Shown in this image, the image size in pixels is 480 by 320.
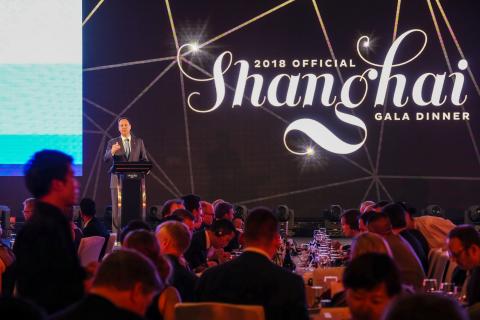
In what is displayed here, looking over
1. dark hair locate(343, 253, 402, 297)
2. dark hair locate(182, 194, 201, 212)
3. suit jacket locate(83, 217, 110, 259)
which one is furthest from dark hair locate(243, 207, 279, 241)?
suit jacket locate(83, 217, 110, 259)

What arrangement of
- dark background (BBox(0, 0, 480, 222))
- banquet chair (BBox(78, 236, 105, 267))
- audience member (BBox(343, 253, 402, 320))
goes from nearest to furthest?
audience member (BBox(343, 253, 402, 320)) < banquet chair (BBox(78, 236, 105, 267)) < dark background (BBox(0, 0, 480, 222))

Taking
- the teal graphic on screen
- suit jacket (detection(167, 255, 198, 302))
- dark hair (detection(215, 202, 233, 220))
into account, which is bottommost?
suit jacket (detection(167, 255, 198, 302))

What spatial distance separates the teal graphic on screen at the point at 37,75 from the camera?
1378 centimetres

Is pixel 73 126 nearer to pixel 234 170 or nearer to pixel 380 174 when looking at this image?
pixel 234 170

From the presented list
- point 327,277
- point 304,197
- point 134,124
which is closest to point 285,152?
point 304,197

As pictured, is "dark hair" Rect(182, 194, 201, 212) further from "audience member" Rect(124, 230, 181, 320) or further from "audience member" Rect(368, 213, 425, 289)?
"audience member" Rect(124, 230, 181, 320)

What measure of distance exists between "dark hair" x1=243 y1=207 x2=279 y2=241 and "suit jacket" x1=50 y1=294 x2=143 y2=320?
168cm

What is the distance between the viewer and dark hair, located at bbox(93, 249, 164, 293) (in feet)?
8.95

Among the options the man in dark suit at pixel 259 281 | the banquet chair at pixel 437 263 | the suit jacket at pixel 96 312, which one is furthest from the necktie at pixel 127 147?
the suit jacket at pixel 96 312

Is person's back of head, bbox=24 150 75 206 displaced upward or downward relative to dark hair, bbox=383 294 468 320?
upward

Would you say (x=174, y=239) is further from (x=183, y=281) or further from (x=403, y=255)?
(x=403, y=255)

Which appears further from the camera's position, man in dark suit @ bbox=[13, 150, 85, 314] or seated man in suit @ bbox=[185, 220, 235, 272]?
seated man in suit @ bbox=[185, 220, 235, 272]

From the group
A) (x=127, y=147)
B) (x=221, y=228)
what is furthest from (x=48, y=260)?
(x=127, y=147)

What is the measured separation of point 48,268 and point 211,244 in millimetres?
4232
